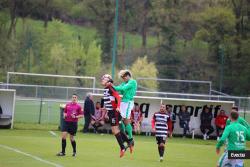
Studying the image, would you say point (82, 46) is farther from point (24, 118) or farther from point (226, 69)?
point (24, 118)

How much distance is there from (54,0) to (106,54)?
20.8 meters

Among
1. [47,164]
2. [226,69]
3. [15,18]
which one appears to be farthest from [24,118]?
[15,18]

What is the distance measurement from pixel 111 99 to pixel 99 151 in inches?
311

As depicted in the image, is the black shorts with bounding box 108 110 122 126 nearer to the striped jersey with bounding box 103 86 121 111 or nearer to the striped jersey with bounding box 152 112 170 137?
the striped jersey with bounding box 103 86 121 111

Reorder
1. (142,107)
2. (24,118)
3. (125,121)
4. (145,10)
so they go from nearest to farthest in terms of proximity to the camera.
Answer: (125,121) → (142,107) → (24,118) → (145,10)

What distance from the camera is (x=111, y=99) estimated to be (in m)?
21.1

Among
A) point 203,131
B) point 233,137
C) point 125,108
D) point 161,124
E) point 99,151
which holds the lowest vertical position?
point 99,151

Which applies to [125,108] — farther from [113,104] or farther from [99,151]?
[99,151]

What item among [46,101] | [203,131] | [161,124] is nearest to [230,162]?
[161,124]

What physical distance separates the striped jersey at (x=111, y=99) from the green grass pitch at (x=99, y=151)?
234 cm

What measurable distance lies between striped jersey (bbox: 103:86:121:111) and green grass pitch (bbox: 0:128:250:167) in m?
2.34

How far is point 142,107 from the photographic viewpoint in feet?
136

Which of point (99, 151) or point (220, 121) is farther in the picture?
point (220, 121)

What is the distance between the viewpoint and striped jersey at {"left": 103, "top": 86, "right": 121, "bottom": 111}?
21000 millimetres
